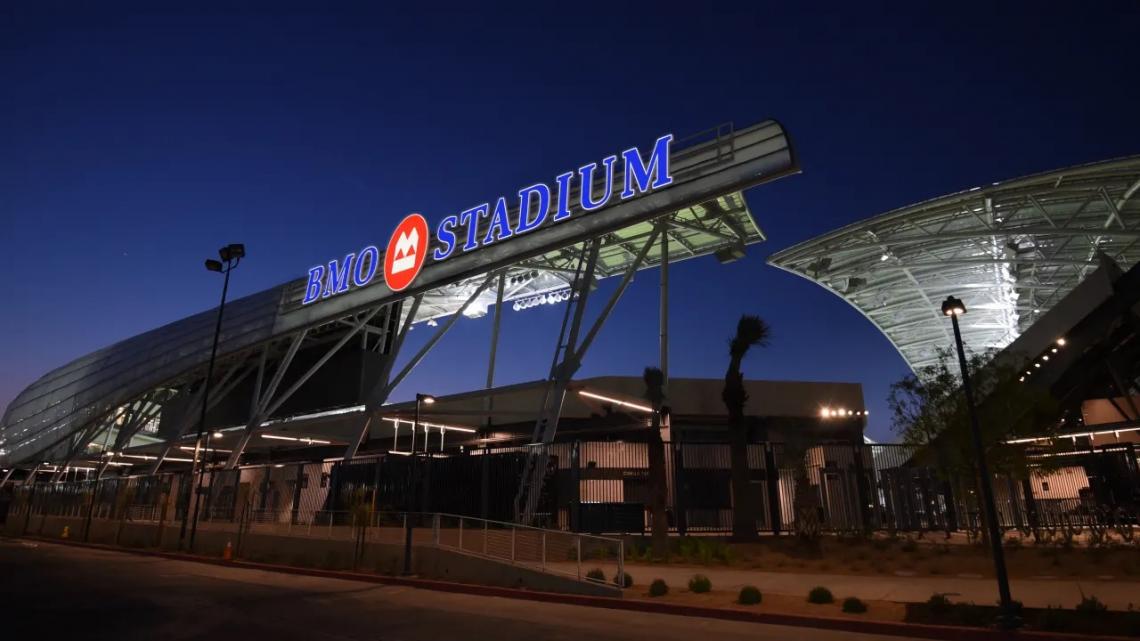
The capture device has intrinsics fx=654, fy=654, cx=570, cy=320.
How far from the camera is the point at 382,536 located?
809 inches

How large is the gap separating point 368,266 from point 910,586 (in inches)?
1252

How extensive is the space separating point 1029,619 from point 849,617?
2676 mm

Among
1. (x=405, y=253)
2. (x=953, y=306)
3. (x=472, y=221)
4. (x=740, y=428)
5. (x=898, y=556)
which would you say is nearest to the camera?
(x=953, y=306)

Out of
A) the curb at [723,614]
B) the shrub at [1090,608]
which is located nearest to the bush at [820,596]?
the curb at [723,614]

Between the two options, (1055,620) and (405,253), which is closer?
(1055,620)

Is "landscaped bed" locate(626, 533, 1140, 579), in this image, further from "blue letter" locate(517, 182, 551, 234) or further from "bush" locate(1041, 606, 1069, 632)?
"blue letter" locate(517, 182, 551, 234)

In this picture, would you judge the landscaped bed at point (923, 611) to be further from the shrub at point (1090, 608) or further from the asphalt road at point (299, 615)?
Answer: the asphalt road at point (299, 615)

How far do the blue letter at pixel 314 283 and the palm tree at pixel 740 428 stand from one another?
87.3ft

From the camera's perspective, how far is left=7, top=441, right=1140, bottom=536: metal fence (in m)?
21.8

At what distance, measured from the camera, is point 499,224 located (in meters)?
31.0

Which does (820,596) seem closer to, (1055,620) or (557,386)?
(1055,620)

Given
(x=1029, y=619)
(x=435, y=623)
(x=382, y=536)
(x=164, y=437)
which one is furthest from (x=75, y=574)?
(x=164, y=437)

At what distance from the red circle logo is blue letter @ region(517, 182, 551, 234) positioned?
646cm

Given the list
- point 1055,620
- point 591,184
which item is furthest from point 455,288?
point 1055,620
